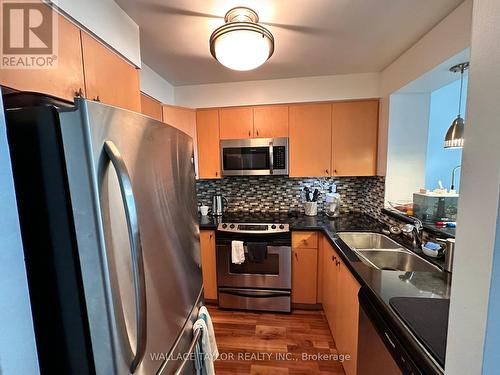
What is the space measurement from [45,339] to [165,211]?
1.50ft

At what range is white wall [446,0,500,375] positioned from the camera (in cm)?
42

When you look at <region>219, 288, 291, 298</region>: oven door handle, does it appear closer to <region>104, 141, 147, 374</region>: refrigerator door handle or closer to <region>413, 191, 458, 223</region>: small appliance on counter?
<region>413, 191, 458, 223</region>: small appliance on counter

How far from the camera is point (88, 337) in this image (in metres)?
0.59

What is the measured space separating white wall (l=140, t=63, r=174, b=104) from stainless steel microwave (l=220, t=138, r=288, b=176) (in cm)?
79

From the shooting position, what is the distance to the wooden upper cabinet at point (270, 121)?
8.22 feet

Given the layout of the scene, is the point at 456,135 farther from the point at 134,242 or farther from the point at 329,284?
the point at 134,242

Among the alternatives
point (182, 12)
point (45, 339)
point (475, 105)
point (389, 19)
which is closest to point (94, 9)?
point (182, 12)

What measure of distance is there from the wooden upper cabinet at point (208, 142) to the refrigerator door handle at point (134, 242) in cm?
205

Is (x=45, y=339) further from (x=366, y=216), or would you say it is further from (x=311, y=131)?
(x=366, y=216)

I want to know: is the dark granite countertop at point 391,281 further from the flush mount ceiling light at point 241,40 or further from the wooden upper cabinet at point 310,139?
the flush mount ceiling light at point 241,40

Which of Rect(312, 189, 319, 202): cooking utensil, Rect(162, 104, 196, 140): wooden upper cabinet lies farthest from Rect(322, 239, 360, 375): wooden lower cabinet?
Rect(162, 104, 196, 140): wooden upper cabinet

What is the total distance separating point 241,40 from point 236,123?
1320mm

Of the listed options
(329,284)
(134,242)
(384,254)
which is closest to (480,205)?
(134,242)

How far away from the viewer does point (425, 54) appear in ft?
5.21
